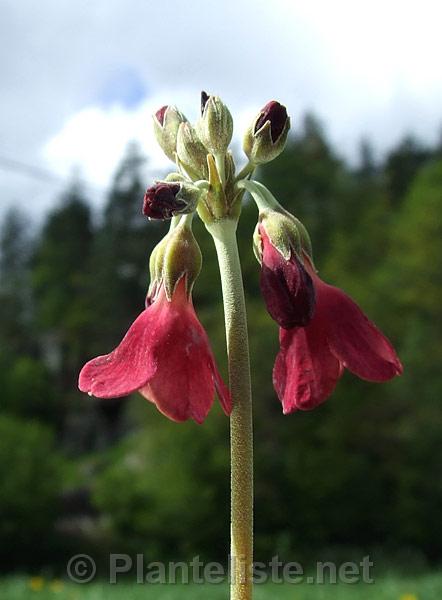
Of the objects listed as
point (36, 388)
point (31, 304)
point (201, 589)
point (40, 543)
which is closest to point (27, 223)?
point (31, 304)

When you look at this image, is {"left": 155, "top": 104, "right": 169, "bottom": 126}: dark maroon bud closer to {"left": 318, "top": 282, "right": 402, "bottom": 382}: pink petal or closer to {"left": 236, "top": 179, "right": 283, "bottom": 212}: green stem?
{"left": 236, "top": 179, "right": 283, "bottom": 212}: green stem

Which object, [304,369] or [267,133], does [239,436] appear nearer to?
[304,369]

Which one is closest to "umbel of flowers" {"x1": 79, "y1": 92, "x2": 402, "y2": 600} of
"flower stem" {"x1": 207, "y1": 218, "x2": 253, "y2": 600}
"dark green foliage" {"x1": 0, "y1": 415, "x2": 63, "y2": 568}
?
"flower stem" {"x1": 207, "y1": 218, "x2": 253, "y2": 600}

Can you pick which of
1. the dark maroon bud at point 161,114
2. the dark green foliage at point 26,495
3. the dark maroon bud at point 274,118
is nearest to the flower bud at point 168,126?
the dark maroon bud at point 161,114

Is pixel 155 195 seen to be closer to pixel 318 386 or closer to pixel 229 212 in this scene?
pixel 229 212

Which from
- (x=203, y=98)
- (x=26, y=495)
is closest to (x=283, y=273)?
(x=203, y=98)

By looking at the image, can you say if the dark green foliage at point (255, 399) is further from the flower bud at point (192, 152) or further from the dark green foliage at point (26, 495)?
the flower bud at point (192, 152)
